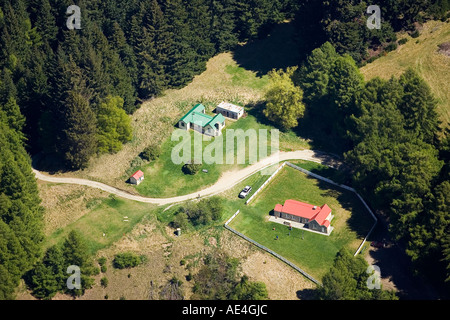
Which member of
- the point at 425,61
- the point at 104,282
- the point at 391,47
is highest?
the point at 391,47

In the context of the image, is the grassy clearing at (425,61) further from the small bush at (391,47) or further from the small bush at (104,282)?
the small bush at (104,282)

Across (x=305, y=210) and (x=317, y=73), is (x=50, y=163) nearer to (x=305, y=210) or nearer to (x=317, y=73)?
(x=305, y=210)

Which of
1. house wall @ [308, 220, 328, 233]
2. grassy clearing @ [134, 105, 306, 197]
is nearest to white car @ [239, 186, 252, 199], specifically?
grassy clearing @ [134, 105, 306, 197]

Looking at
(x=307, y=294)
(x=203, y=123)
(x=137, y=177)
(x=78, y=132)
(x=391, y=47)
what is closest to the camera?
(x=307, y=294)

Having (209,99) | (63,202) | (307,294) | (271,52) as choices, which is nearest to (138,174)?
(63,202)

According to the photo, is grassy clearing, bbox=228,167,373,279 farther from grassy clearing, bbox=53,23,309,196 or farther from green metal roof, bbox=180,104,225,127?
green metal roof, bbox=180,104,225,127

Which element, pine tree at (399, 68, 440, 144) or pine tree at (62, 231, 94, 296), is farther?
pine tree at (399, 68, 440, 144)

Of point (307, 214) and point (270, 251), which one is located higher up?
point (307, 214)

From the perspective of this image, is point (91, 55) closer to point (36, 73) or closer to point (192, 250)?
point (36, 73)
